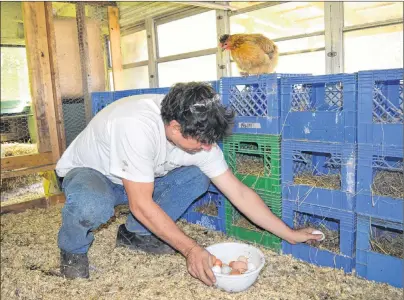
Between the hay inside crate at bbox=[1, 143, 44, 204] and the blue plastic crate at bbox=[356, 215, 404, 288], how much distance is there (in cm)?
278

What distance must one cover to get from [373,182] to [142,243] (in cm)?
128

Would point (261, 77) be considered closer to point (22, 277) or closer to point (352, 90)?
point (352, 90)


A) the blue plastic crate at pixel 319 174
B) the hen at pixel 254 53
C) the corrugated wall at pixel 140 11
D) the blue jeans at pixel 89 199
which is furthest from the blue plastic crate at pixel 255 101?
the corrugated wall at pixel 140 11

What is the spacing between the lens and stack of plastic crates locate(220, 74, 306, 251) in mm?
1949

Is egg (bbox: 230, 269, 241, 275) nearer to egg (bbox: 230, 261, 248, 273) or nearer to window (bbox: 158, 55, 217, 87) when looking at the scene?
egg (bbox: 230, 261, 248, 273)

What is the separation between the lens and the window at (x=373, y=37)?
3357 mm

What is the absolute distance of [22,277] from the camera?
1906mm

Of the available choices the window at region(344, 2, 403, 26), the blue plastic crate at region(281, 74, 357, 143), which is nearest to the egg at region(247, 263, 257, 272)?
the blue plastic crate at region(281, 74, 357, 143)

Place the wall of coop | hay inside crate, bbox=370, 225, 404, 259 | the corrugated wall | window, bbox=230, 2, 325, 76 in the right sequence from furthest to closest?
1. the corrugated wall
2. window, bbox=230, 2, 325, 76
3. the wall of coop
4. hay inside crate, bbox=370, 225, 404, 259

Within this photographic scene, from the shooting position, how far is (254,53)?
3.32 m

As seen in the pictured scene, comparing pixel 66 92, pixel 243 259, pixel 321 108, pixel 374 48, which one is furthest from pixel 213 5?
pixel 243 259

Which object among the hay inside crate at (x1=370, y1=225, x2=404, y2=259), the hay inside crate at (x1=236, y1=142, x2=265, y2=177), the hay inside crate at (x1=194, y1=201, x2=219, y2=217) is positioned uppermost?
the hay inside crate at (x1=236, y1=142, x2=265, y2=177)

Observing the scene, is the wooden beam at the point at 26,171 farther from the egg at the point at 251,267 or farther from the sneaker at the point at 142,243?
the egg at the point at 251,267

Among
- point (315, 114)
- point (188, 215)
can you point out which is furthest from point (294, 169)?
point (188, 215)
